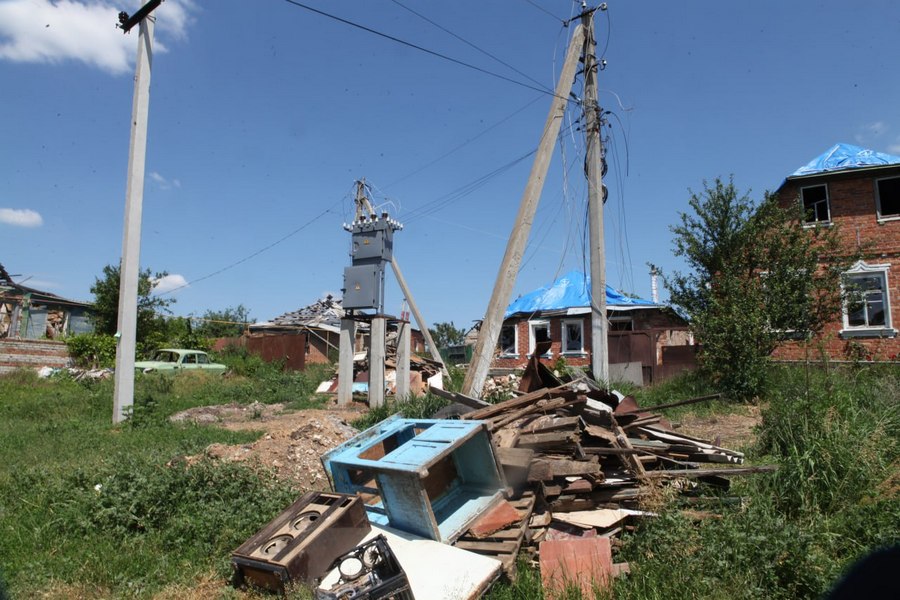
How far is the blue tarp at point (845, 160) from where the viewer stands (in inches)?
685

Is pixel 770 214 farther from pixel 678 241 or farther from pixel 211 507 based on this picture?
pixel 211 507

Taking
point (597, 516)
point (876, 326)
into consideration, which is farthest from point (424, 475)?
point (876, 326)

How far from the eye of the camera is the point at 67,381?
54.3 feet

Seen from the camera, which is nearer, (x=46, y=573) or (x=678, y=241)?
(x=46, y=573)

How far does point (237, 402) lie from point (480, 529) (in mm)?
11821

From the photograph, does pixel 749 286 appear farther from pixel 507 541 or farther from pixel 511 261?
pixel 507 541

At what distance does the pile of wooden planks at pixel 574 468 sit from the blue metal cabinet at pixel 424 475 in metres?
0.19

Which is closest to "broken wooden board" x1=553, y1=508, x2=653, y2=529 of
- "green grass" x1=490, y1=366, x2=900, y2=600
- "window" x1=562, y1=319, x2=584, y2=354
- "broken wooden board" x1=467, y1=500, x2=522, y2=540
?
"green grass" x1=490, y1=366, x2=900, y2=600

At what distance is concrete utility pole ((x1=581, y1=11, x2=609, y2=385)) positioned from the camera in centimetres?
1182

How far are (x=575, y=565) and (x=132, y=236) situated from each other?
10.1 metres

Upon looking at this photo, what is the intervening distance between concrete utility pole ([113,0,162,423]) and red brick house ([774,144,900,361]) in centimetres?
1742

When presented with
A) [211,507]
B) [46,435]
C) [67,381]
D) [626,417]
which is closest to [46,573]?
[211,507]

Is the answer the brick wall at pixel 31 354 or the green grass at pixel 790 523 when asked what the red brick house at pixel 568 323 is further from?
the brick wall at pixel 31 354

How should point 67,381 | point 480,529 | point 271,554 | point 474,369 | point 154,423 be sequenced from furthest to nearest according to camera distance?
point 67,381, point 154,423, point 474,369, point 480,529, point 271,554
